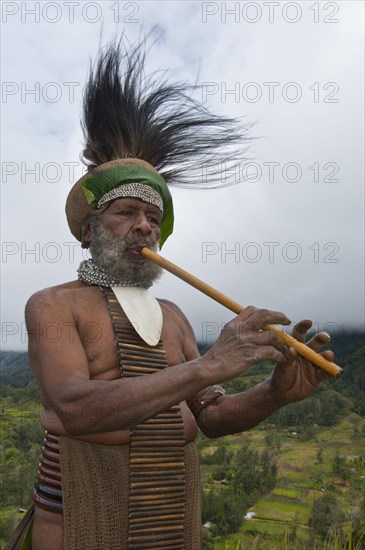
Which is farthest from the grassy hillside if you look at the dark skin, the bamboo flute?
the bamboo flute

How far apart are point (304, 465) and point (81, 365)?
49.4 m

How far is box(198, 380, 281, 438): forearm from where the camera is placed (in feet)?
→ 9.80

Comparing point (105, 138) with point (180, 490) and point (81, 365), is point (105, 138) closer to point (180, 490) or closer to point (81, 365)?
point (81, 365)

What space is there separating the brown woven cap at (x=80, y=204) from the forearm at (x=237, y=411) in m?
1.21

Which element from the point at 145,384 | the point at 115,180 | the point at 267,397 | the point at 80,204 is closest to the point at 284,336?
the point at 267,397

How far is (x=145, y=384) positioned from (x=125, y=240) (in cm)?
92

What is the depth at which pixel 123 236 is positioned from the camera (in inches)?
116

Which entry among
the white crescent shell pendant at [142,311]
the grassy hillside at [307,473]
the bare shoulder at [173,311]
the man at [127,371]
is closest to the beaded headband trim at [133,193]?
the man at [127,371]

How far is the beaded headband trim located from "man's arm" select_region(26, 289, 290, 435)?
95cm

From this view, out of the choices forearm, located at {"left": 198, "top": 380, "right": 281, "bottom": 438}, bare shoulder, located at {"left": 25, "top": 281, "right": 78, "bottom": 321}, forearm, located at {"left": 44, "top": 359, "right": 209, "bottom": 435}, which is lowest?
forearm, located at {"left": 198, "top": 380, "right": 281, "bottom": 438}

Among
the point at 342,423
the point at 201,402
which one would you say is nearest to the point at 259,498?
the point at 342,423

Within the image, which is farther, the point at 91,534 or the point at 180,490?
the point at 180,490

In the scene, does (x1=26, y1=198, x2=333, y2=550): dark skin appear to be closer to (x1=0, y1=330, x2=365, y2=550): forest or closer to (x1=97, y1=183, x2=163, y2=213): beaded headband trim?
(x1=97, y1=183, x2=163, y2=213): beaded headband trim

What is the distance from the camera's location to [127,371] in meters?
2.62
